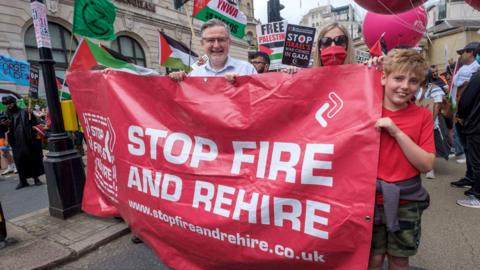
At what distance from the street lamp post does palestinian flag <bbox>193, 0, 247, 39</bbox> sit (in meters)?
2.49

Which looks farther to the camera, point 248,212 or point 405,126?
point 248,212

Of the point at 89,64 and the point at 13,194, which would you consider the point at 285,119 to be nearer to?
the point at 89,64

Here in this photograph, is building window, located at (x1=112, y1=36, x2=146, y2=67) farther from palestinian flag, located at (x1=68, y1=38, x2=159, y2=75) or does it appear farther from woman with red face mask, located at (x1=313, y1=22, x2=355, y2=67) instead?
woman with red face mask, located at (x1=313, y1=22, x2=355, y2=67)

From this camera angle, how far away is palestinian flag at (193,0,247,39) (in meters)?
5.26

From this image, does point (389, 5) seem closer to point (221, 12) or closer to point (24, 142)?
point (221, 12)

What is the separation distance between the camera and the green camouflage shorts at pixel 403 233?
62.4 inches

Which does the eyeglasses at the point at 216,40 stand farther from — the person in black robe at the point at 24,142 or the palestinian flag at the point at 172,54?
the person in black robe at the point at 24,142

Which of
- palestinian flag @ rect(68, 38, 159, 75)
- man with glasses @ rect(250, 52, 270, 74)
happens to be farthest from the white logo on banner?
man with glasses @ rect(250, 52, 270, 74)

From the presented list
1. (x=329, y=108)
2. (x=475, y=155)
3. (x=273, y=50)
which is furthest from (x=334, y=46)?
(x=273, y=50)

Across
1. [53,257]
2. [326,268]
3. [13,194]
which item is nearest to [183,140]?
[326,268]

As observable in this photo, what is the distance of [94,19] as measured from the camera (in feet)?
14.1

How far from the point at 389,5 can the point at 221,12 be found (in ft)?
10.0

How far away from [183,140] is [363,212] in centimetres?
142

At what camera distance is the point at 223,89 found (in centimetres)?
220
